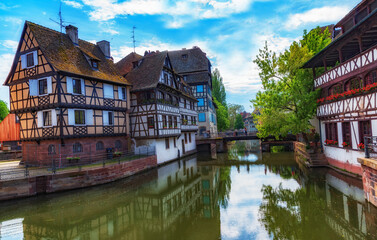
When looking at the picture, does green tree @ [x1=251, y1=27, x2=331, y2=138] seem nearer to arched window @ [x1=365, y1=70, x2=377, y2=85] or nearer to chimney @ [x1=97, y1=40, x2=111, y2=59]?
arched window @ [x1=365, y1=70, x2=377, y2=85]

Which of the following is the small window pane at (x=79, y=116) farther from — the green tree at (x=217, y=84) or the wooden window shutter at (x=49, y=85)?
the green tree at (x=217, y=84)

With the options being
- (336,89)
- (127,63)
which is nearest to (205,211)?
(336,89)

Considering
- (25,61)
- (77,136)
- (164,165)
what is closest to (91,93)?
(77,136)

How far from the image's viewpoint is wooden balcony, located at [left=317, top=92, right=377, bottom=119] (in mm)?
A: 14583

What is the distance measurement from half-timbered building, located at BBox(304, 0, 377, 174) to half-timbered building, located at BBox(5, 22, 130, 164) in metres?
18.9

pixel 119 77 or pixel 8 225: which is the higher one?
pixel 119 77

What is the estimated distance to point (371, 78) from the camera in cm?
1512

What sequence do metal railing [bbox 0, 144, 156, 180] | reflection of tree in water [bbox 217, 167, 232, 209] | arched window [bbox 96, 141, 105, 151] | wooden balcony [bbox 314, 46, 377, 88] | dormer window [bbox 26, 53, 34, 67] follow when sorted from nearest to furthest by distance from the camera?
reflection of tree in water [bbox 217, 167, 232, 209]
wooden balcony [bbox 314, 46, 377, 88]
metal railing [bbox 0, 144, 156, 180]
dormer window [bbox 26, 53, 34, 67]
arched window [bbox 96, 141, 105, 151]

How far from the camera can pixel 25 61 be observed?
21062mm

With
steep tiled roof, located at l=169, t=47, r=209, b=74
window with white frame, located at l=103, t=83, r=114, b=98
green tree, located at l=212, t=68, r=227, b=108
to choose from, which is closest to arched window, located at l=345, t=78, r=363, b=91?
window with white frame, located at l=103, t=83, r=114, b=98

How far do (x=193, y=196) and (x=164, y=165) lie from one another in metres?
12.5

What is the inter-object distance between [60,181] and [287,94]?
2042 centimetres

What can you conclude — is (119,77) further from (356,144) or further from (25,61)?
(356,144)

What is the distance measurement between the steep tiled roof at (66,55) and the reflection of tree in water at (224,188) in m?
13.4
